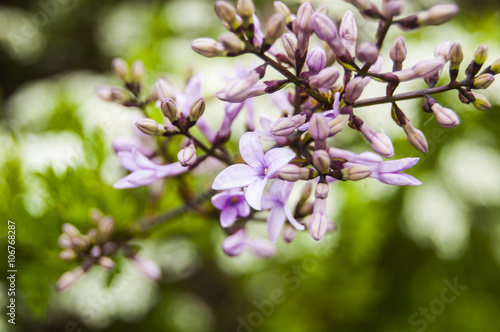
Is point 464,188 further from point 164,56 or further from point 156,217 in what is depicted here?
point 164,56

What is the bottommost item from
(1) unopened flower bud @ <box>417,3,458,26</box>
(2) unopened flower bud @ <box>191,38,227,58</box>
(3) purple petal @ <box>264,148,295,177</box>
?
(3) purple petal @ <box>264,148,295,177</box>

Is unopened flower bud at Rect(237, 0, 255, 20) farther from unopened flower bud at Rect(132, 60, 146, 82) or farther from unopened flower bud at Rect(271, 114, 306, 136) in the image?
unopened flower bud at Rect(132, 60, 146, 82)

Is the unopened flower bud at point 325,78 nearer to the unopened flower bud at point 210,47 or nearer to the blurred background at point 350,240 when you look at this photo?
the unopened flower bud at point 210,47

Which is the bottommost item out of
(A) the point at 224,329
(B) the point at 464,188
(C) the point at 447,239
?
(A) the point at 224,329

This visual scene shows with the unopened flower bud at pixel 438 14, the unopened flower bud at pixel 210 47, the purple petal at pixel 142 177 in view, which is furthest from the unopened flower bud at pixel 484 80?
the purple petal at pixel 142 177

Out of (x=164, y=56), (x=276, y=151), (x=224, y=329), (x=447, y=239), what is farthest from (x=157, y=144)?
(x=224, y=329)

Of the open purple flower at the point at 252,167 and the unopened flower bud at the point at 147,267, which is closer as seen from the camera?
the open purple flower at the point at 252,167

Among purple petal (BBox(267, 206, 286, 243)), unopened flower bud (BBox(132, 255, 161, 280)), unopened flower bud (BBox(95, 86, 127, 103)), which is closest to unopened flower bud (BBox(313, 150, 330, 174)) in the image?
purple petal (BBox(267, 206, 286, 243))
